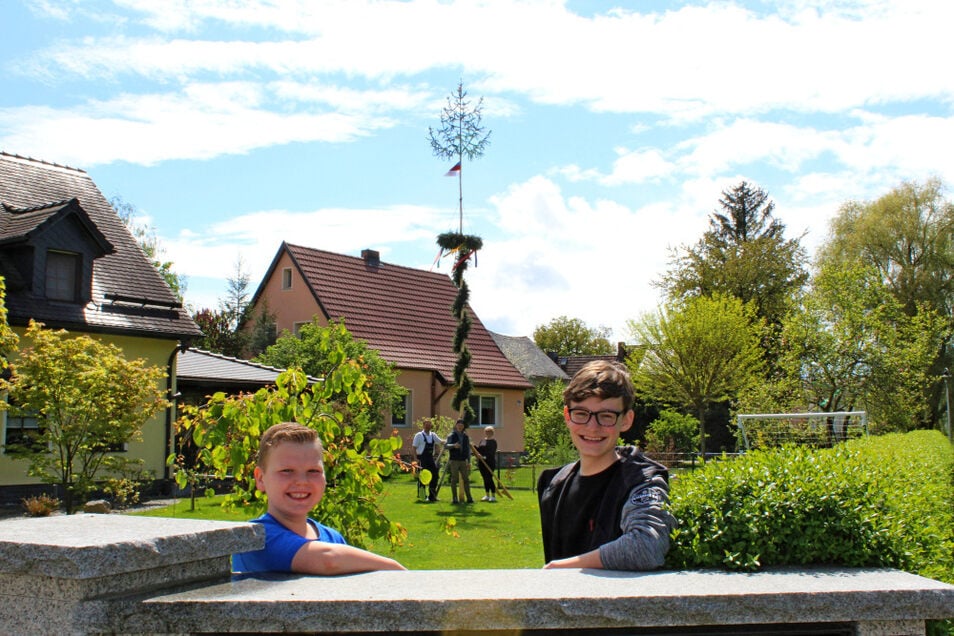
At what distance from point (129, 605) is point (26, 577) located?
25 centimetres

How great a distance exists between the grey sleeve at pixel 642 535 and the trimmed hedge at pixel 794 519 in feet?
0.27

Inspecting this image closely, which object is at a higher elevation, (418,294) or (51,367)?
(418,294)

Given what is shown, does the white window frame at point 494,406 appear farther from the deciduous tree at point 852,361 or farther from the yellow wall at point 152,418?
the yellow wall at point 152,418

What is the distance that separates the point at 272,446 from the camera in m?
2.99

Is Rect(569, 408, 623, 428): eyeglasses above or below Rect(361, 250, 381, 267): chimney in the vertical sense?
below

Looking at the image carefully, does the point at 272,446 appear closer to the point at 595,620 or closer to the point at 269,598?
the point at 269,598

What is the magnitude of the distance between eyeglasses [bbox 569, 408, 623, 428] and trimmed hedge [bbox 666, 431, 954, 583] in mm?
319

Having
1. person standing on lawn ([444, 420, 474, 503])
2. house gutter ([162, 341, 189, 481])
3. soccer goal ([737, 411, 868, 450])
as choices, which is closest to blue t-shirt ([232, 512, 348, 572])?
person standing on lawn ([444, 420, 474, 503])

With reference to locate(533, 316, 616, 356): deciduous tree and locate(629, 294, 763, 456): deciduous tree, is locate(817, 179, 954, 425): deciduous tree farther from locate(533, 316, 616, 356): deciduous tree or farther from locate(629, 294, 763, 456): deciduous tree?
locate(533, 316, 616, 356): deciduous tree

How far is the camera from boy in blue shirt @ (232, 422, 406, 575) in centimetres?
255

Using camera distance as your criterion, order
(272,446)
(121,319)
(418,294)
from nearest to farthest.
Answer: (272,446) < (121,319) < (418,294)

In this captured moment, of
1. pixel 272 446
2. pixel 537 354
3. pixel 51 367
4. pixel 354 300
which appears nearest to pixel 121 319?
pixel 51 367

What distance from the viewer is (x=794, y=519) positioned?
2727 mm

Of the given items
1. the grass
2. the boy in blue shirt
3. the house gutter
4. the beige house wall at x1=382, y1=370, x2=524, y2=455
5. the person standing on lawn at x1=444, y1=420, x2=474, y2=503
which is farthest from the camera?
the beige house wall at x1=382, y1=370, x2=524, y2=455
